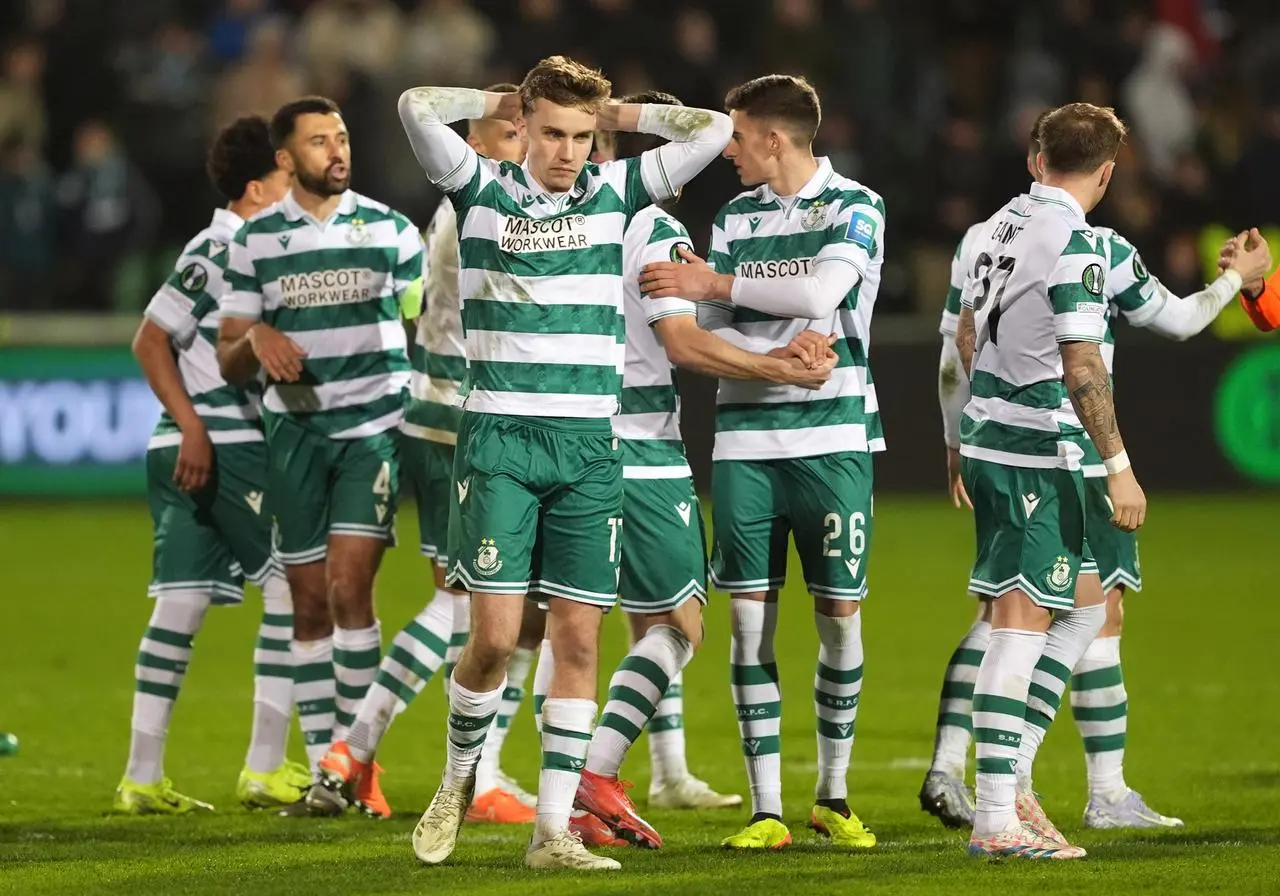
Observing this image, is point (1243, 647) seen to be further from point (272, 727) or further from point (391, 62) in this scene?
point (391, 62)

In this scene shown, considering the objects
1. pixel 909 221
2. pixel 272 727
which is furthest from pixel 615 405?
pixel 909 221

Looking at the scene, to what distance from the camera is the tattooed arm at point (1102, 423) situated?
20.7 ft

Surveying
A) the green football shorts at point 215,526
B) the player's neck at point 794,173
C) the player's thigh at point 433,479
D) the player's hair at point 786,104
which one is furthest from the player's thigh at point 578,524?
the green football shorts at point 215,526

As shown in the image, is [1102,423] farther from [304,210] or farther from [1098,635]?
[304,210]

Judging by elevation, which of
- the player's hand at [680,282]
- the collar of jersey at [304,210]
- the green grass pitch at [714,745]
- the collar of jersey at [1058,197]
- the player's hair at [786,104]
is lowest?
the green grass pitch at [714,745]

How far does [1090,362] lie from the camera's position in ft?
20.8

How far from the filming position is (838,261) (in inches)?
263

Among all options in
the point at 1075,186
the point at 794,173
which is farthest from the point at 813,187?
the point at 1075,186

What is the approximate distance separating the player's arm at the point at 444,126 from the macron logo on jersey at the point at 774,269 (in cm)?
101

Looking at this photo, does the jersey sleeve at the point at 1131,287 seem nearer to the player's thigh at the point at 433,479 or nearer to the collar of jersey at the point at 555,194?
the collar of jersey at the point at 555,194

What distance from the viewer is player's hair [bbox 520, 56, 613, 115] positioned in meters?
6.19

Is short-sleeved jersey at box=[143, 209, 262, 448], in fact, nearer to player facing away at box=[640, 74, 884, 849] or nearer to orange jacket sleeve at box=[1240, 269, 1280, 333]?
player facing away at box=[640, 74, 884, 849]

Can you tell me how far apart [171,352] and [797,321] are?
2648 mm

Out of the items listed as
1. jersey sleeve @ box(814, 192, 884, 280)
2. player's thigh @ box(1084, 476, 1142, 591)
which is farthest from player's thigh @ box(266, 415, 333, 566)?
player's thigh @ box(1084, 476, 1142, 591)
